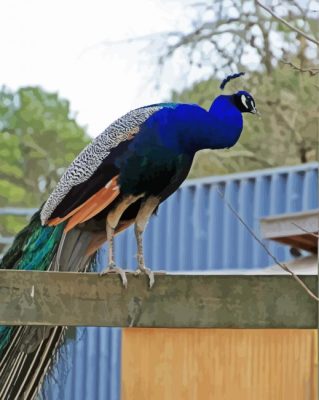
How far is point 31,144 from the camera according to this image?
836 inches

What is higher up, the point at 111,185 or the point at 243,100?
the point at 243,100

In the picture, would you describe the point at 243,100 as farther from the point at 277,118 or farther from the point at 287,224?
the point at 277,118

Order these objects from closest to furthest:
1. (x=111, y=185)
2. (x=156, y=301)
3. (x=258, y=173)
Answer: (x=156, y=301), (x=111, y=185), (x=258, y=173)

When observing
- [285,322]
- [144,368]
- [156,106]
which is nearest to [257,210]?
[144,368]

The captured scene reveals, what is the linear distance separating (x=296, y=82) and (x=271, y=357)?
7.99 meters

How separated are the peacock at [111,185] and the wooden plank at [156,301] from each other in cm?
65

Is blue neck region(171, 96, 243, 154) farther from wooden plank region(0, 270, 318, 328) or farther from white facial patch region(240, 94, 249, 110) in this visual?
wooden plank region(0, 270, 318, 328)

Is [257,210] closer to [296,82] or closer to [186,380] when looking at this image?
[186,380]

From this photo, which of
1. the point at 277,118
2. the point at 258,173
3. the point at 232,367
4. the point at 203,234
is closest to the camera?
the point at 232,367

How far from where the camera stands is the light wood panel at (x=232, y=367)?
425 centimetres

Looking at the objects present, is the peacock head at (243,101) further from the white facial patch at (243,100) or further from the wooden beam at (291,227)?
the wooden beam at (291,227)

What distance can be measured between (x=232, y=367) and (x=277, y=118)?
773 centimetres

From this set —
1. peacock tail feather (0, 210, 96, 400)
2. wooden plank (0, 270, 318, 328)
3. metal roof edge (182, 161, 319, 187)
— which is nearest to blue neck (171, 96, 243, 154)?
peacock tail feather (0, 210, 96, 400)

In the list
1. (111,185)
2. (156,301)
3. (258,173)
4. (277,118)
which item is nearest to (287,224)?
(111,185)
